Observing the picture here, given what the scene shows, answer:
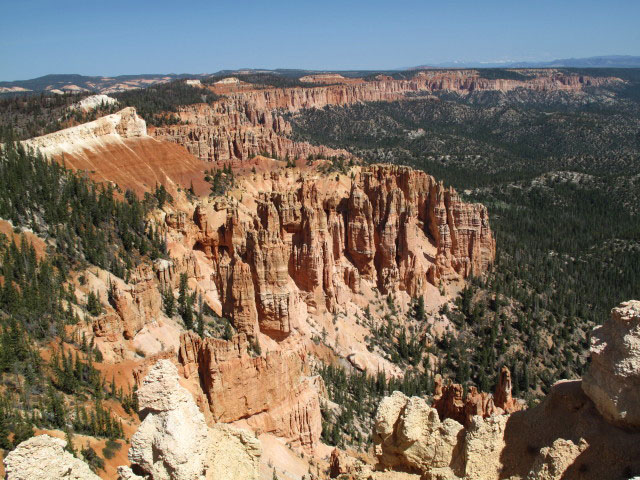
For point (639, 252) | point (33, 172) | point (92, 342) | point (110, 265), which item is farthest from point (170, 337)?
point (639, 252)

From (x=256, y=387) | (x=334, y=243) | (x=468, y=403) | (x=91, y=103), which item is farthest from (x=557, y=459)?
(x=91, y=103)

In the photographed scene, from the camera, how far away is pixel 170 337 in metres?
31.3

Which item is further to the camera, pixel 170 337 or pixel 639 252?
pixel 639 252

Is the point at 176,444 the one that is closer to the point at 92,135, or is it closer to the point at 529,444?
the point at 529,444

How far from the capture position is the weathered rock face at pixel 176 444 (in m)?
12.5

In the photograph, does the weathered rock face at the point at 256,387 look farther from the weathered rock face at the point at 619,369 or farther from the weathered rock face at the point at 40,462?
the weathered rock face at the point at 619,369

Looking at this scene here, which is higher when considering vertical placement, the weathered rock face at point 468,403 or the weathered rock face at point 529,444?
the weathered rock face at point 529,444

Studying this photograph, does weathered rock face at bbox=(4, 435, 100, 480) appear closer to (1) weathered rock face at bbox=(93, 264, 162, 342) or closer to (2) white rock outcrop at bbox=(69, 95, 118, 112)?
(1) weathered rock face at bbox=(93, 264, 162, 342)

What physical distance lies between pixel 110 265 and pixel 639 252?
72867mm

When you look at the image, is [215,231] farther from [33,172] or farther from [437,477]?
[437,477]

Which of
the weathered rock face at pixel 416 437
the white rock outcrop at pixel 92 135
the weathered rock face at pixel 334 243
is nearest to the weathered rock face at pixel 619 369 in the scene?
the weathered rock face at pixel 416 437

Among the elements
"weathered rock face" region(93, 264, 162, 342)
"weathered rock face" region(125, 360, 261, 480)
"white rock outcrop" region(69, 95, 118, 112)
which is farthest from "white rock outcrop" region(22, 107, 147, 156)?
"weathered rock face" region(125, 360, 261, 480)

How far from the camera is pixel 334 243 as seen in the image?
1970 inches

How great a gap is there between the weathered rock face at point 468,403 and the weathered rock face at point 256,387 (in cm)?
736
